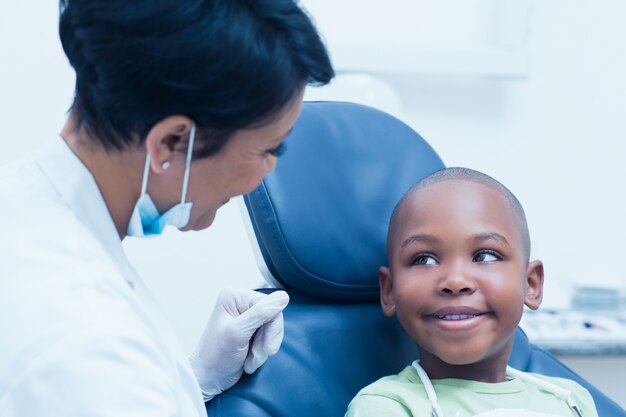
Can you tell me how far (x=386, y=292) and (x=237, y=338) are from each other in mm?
353

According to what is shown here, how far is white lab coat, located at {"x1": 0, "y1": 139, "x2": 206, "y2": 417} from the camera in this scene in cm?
74

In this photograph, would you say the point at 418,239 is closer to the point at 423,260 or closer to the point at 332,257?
the point at 423,260

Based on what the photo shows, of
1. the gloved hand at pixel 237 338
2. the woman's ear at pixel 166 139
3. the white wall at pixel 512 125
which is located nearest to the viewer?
the woman's ear at pixel 166 139

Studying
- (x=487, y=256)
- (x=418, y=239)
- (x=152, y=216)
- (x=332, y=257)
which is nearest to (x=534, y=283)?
(x=487, y=256)

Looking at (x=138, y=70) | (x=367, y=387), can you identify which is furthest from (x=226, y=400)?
(x=138, y=70)

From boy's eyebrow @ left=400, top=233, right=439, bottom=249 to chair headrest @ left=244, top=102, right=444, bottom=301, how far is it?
0.12 m

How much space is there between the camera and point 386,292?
1.46 meters

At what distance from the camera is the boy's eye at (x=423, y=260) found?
1.39 meters

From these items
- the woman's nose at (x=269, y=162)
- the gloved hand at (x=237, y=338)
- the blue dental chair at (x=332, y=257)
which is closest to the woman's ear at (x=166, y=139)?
the woman's nose at (x=269, y=162)

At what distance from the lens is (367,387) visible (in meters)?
1.34

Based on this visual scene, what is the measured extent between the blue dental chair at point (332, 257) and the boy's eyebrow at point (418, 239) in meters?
0.12

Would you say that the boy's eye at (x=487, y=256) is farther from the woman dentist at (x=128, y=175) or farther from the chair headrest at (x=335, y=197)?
the woman dentist at (x=128, y=175)

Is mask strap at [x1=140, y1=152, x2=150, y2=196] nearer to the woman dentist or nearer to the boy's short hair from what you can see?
the woman dentist

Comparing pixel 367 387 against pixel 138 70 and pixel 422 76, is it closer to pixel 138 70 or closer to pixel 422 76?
pixel 138 70
